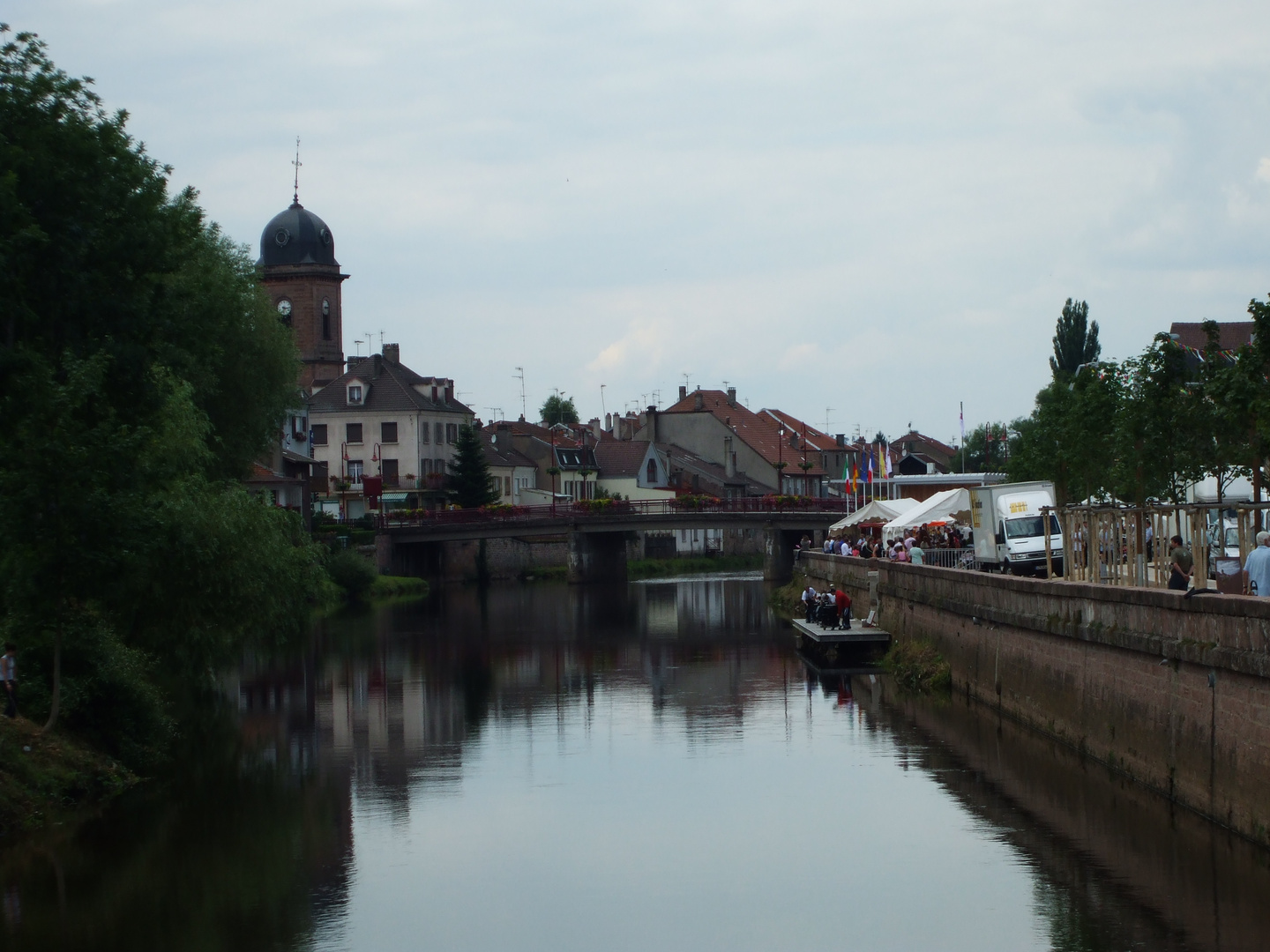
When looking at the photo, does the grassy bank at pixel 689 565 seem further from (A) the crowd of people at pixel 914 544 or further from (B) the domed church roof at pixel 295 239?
(A) the crowd of people at pixel 914 544

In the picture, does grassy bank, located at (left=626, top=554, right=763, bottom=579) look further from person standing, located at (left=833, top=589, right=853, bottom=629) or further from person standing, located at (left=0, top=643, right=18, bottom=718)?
person standing, located at (left=0, top=643, right=18, bottom=718)

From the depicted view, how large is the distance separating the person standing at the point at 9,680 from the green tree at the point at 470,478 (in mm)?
82387

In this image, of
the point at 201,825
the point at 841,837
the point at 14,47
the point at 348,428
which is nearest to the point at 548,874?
the point at 841,837

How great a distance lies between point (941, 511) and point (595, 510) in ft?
141

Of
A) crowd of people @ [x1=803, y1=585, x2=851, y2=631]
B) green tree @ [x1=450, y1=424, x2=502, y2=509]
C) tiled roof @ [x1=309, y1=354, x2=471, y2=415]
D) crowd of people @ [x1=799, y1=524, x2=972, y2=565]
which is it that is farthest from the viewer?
tiled roof @ [x1=309, y1=354, x2=471, y2=415]

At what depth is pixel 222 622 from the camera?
29516mm

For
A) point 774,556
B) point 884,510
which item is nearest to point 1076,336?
point 774,556

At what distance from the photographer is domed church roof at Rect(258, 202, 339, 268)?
123 meters

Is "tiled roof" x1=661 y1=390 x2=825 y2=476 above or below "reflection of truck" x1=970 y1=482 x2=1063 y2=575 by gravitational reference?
above

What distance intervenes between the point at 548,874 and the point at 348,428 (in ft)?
304

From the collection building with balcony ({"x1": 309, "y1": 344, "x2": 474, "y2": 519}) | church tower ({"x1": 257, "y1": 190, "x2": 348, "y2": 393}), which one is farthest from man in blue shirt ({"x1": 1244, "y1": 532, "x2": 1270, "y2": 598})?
church tower ({"x1": 257, "y1": 190, "x2": 348, "y2": 393})

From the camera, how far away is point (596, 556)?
96688 mm

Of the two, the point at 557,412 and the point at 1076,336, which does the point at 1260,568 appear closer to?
the point at 1076,336

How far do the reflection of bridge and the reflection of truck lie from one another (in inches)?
1877
